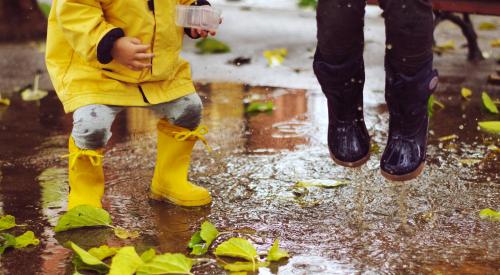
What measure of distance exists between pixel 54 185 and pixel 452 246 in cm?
166

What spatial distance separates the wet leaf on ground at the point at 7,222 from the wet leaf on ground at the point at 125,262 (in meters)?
0.59

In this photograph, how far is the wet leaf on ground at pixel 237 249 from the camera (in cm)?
291

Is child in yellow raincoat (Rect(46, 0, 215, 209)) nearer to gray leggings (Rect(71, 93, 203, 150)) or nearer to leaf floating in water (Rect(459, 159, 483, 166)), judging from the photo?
gray leggings (Rect(71, 93, 203, 150))

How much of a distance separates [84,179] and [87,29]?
0.56 m

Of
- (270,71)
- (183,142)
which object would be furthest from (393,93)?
(270,71)

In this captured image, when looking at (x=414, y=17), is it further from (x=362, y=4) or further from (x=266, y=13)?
(x=266, y=13)

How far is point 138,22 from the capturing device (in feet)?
10.8

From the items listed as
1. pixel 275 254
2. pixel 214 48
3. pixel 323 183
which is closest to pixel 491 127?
pixel 323 183

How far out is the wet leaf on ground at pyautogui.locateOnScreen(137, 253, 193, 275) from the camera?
110 inches

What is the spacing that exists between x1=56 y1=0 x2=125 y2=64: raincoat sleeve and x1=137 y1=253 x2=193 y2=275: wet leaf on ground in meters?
0.76

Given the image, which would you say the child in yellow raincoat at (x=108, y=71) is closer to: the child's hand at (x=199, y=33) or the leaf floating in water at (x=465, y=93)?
the child's hand at (x=199, y=33)

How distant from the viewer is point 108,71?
131 inches

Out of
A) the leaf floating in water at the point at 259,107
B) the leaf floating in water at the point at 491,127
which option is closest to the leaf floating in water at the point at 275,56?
the leaf floating in water at the point at 259,107

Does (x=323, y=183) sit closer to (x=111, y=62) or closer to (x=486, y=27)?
(x=111, y=62)
